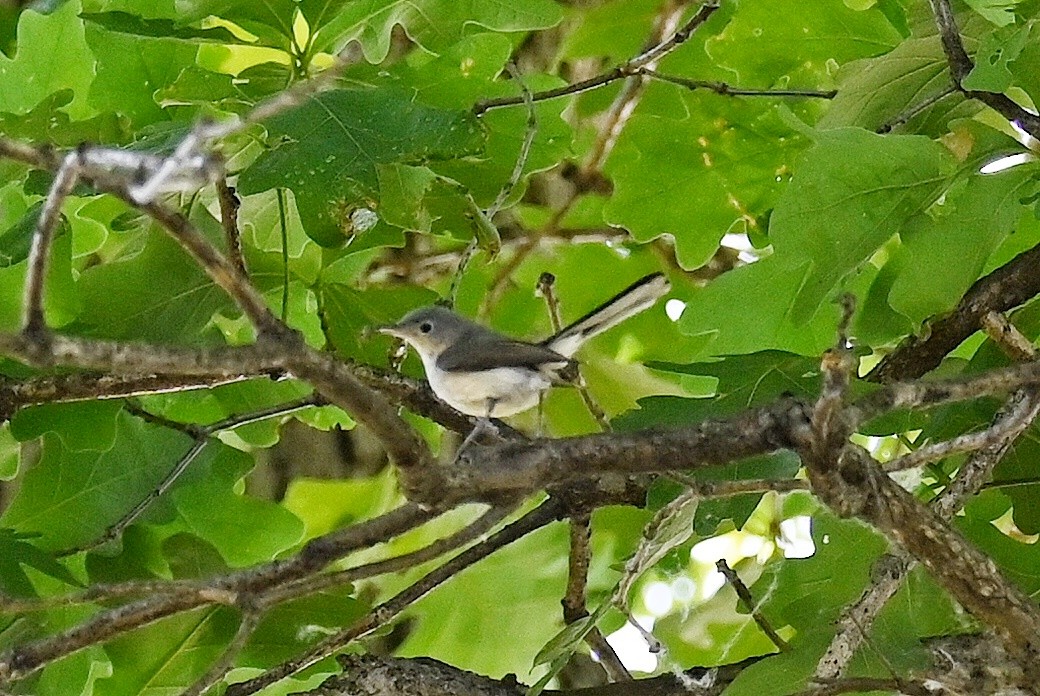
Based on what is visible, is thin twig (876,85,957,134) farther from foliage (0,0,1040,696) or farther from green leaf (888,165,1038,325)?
green leaf (888,165,1038,325)

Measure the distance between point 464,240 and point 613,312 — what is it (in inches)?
9.0

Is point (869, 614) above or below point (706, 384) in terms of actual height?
above

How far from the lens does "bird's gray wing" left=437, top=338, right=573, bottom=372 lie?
52.0 inches

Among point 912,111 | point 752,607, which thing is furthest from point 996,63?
point 752,607

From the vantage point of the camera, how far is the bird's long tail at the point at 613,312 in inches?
53.4

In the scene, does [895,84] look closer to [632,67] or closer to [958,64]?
[958,64]

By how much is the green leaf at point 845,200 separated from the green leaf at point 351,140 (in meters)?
0.26

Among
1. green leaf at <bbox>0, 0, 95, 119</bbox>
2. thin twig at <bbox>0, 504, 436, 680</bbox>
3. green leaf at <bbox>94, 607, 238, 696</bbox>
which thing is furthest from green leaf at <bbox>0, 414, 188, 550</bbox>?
thin twig at <bbox>0, 504, 436, 680</bbox>

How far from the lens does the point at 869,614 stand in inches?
34.8

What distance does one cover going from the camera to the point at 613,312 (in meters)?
1.38

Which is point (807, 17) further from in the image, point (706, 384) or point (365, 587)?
point (365, 587)

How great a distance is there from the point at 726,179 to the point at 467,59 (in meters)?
0.39

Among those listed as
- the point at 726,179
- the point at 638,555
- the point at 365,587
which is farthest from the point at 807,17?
the point at 365,587

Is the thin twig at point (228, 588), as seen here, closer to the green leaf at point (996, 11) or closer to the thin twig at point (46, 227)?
the thin twig at point (46, 227)
